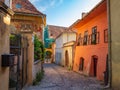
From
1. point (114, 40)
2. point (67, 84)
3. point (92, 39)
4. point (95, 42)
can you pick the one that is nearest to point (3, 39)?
point (114, 40)

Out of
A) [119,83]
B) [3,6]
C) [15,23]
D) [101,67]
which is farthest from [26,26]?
[3,6]

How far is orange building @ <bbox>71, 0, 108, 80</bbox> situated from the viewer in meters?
13.8

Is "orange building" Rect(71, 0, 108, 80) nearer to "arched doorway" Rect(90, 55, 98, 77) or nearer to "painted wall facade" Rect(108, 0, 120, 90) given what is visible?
"arched doorway" Rect(90, 55, 98, 77)

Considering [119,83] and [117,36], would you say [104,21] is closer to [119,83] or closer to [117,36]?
[117,36]

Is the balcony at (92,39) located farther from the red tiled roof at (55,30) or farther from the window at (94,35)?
the red tiled roof at (55,30)

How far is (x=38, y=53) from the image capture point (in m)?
15.0

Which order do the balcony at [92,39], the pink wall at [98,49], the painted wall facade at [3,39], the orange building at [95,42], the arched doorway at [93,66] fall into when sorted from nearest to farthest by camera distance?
the painted wall facade at [3,39], the orange building at [95,42], the pink wall at [98,49], the balcony at [92,39], the arched doorway at [93,66]

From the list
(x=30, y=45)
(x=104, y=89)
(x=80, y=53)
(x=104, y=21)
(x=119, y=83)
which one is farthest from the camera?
(x=80, y=53)

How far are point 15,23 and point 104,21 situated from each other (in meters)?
5.78

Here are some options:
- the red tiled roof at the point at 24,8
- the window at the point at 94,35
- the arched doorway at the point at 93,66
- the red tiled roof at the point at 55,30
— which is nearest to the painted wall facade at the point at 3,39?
the red tiled roof at the point at 24,8

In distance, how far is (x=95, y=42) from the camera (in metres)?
16.1

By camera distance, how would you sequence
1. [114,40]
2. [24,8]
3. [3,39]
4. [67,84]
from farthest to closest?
1. [24,8]
2. [67,84]
3. [114,40]
4. [3,39]

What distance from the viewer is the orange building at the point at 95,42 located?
1379 centimetres

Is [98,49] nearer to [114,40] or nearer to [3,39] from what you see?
[114,40]
